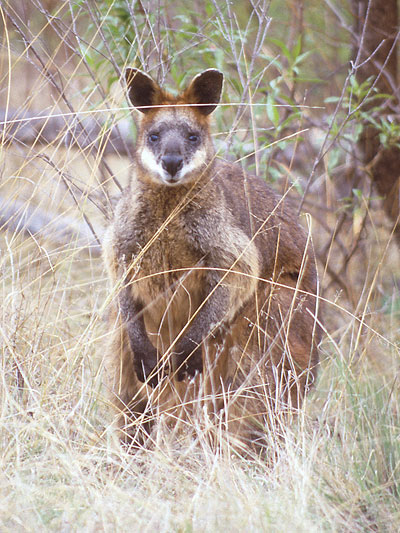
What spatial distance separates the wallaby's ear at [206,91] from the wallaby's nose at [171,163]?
0.39m

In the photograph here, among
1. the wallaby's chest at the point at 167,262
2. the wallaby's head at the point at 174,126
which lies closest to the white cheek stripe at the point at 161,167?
the wallaby's head at the point at 174,126

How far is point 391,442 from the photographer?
297 centimetres

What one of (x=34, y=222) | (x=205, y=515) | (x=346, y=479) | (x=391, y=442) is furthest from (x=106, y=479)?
(x=34, y=222)

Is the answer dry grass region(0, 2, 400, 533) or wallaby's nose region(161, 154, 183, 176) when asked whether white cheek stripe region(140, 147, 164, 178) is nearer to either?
wallaby's nose region(161, 154, 183, 176)

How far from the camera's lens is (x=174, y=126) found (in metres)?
3.86

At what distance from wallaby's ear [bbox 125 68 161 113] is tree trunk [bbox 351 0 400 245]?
2228 millimetres

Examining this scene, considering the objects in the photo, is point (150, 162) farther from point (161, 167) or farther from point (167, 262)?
point (167, 262)

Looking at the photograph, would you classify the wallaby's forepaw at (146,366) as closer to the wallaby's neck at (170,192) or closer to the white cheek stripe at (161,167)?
the wallaby's neck at (170,192)

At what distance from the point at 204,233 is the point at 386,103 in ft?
7.76

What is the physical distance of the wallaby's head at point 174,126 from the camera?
12.1 feet

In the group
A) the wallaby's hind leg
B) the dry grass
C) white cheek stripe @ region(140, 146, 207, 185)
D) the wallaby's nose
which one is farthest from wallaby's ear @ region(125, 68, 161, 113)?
the wallaby's hind leg

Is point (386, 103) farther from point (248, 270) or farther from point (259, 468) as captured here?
point (259, 468)

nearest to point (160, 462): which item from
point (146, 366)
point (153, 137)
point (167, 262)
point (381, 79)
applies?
point (146, 366)

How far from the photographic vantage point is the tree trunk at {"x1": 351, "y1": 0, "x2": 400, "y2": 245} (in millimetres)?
5816
